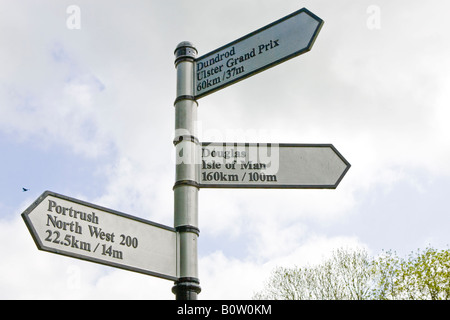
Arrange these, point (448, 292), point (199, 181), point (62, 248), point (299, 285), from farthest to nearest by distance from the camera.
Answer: point (299, 285) < point (448, 292) < point (199, 181) < point (62, 248)

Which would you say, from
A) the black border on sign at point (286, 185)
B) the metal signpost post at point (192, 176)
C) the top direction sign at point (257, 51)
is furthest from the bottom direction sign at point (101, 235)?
the top direction sign at point (257, 51)

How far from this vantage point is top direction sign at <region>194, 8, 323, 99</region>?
4801 mm

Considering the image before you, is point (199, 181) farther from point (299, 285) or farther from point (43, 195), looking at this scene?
point (299, 285)

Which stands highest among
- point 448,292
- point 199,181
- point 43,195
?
point 448,292

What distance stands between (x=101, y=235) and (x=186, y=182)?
85 centimetres

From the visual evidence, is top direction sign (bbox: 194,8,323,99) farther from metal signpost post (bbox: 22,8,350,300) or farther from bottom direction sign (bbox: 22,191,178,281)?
bottom direction sign (bbox: 22,191,178,281)

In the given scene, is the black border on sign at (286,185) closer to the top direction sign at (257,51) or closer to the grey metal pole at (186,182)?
the grey metal pole at (186,182)

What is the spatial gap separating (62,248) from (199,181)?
52.5 inches

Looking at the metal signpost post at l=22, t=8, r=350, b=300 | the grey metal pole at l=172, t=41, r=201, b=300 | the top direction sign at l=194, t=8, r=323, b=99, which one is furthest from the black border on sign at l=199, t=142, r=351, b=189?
the top direction sign at l=194, t=8, r=323, b=99

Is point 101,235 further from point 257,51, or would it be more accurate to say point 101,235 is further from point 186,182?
point 257,51

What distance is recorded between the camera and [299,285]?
25406 millimetres
